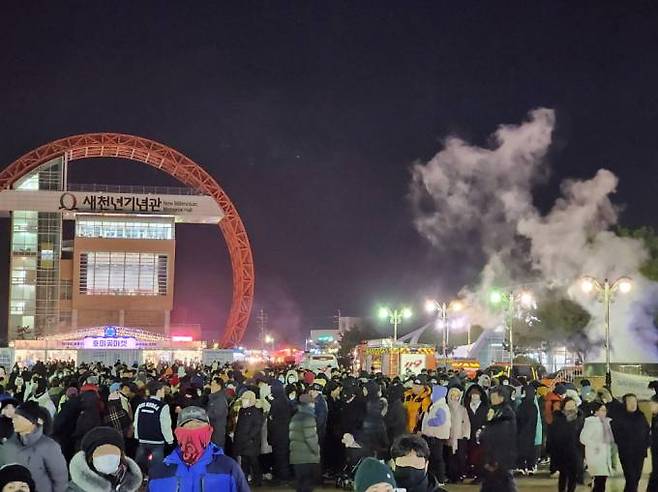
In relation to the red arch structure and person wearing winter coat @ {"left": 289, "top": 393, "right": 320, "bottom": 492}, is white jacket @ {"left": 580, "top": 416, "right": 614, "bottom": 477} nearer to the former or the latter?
person wearing winter coat @ {"left": 289, "top": 393, "right": 320, "bottom": 492}

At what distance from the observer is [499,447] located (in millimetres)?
7387

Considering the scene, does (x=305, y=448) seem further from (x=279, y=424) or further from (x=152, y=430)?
(x=279, y=424)

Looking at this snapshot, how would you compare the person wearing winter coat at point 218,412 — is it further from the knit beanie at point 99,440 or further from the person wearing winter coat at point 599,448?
the knit beanie at point 99,440

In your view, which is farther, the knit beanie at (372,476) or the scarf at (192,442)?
the scarf at (192,442)

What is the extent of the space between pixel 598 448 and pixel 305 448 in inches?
135

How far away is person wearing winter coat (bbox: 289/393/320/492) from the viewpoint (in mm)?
10031

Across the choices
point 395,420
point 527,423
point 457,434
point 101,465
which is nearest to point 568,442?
point 457,434

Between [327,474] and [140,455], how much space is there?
451 cm

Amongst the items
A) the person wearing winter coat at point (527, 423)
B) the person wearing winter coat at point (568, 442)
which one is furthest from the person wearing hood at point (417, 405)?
the person wearing winter coat at point (568, 442)

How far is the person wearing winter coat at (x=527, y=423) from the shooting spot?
13.3 metres

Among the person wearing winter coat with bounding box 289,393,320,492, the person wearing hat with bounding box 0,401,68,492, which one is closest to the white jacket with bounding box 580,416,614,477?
the person wearing winter coat with bounding box 289,393,320,492

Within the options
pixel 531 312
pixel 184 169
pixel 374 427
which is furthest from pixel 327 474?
pixel 184 169

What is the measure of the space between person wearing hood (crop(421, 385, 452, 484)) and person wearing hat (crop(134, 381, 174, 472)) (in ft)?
11.7

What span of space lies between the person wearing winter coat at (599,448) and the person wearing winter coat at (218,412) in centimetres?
477
